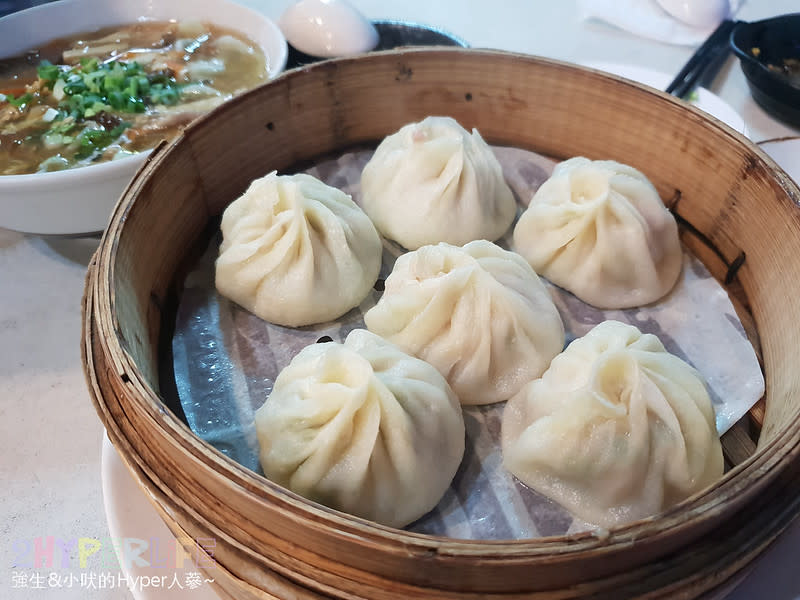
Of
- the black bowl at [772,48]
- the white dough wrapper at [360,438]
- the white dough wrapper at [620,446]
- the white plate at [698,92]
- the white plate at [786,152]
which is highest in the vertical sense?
the black bowl at [772,48]

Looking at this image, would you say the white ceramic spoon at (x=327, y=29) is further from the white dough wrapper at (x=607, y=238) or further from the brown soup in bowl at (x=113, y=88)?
the white dough wrapper at (x=607, y=238)

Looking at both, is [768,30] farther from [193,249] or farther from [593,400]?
[193,249]

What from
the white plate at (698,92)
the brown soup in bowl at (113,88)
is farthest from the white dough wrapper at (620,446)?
the brown soup in bowl at (113,88)

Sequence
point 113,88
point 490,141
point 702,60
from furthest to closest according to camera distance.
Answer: point 702,60, point 113,88, point 490,141

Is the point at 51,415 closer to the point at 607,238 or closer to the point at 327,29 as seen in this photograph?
the point at 607,238

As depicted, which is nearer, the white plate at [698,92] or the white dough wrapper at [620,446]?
the white dough wrapper at [620,446]

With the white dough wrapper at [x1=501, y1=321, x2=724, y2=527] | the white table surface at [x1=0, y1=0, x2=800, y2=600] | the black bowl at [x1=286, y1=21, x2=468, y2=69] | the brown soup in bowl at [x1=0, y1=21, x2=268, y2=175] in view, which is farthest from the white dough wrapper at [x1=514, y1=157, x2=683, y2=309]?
the brown soup in bowl at [x1=0, y1=21, x2=268, y2=175]

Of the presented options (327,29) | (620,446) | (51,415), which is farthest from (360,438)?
(327,29)
